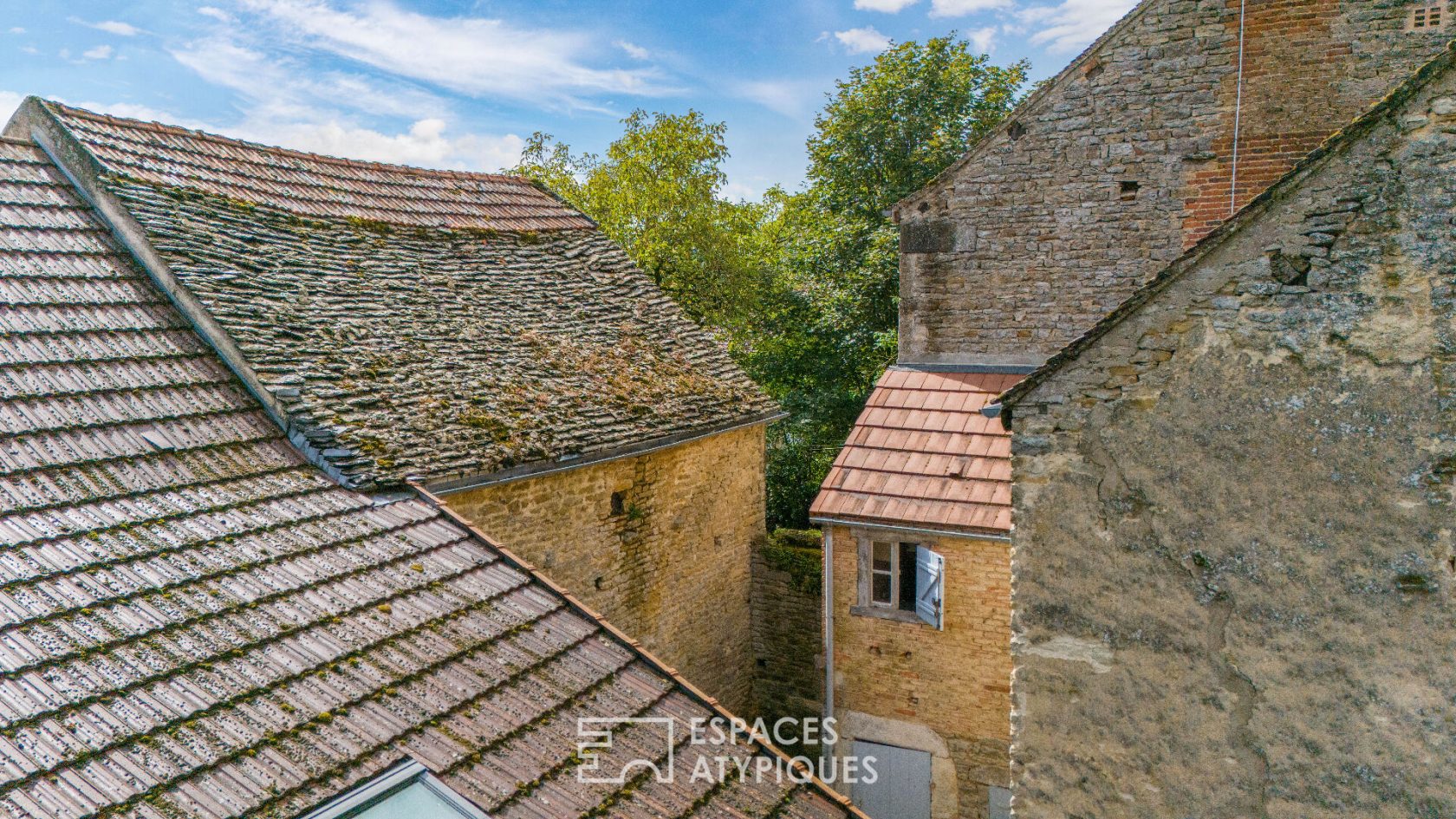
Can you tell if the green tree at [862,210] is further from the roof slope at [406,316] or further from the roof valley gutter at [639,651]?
the roof valley gutter at [639,651]

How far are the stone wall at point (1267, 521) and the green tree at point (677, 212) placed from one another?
53.5 feet

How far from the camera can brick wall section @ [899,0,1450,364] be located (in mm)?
8703

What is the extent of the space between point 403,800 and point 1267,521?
14.8ft

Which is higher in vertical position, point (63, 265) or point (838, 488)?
point (63, 265)

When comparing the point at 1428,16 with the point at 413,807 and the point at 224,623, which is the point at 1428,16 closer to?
the point at 413,807

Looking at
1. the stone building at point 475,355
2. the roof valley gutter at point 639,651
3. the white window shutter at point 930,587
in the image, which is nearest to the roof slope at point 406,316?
the stone building at point 475,355

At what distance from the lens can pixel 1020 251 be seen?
10227 mm

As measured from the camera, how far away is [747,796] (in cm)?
498

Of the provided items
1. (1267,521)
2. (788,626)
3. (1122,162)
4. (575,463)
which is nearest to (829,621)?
(788,626)

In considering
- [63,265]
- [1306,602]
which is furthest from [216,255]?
[1306,602]

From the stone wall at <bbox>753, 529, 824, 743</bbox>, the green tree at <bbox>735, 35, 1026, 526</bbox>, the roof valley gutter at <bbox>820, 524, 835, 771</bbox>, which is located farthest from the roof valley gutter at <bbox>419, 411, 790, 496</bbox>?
the green tree at <bbox>735, 35, 1026, 526</bbox>

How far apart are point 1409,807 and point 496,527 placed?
6667mm

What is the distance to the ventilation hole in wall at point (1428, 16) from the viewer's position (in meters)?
8.30

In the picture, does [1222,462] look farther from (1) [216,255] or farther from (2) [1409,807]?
(1) [216,255]
